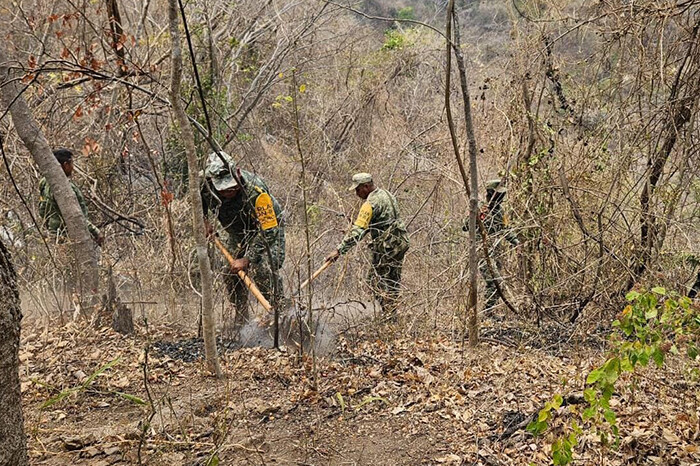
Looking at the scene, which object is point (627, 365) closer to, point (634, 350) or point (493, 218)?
point (634, 350)

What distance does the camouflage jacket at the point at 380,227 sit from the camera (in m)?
6.38

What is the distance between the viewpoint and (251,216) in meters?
5.93

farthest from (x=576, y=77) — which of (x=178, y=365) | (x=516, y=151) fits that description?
(x=178, y=365)

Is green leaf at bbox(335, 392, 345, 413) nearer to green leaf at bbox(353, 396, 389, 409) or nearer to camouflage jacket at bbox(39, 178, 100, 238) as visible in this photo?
green leaf at bbox(353, 396, 389, 409)

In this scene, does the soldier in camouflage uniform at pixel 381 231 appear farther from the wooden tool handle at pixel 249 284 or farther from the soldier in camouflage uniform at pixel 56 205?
the soldier in camouflage uniform at pixel 56 205

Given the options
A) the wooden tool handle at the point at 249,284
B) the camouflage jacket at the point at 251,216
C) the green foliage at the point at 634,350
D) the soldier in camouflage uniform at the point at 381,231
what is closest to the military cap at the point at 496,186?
the soldier in camouflage uniform at the point at 381,231

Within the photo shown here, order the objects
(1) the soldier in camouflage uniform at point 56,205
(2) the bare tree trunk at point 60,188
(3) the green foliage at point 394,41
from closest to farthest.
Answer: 1. (2) the bare tree trunk at point 60,188
2. (1) the soldier in camouflage uniform at point 56,205
3. (3) the green foliage at point 394,41

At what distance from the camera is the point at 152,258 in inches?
278

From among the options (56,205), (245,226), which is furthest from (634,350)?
(56,205)

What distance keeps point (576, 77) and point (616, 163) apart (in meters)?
1.31

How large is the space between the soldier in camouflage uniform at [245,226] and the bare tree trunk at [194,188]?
1.69 metres

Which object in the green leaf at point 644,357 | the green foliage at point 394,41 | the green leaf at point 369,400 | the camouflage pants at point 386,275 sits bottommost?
the green leaf at point 369,400

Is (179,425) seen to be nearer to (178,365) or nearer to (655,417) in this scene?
(178,365)

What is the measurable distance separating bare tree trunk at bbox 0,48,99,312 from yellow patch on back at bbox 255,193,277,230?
5.02ft
